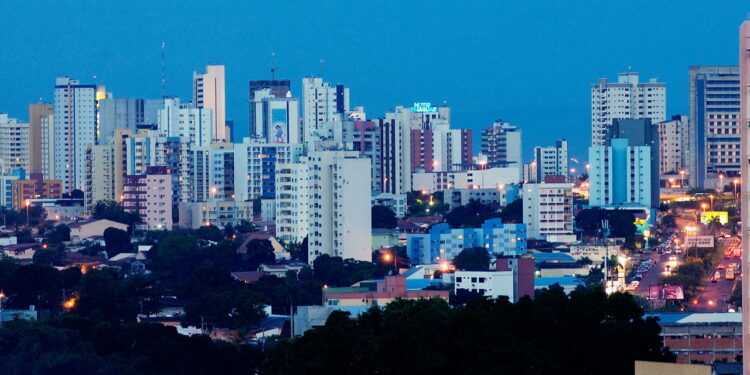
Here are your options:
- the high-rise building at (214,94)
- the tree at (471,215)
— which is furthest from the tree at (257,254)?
the high-rise building at (214,94)

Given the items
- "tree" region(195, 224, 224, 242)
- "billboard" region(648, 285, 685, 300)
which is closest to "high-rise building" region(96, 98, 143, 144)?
"tree" region(195, 224, 224, 242)

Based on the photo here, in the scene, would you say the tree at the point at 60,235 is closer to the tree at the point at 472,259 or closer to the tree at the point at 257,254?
the tree at the point at 257,254

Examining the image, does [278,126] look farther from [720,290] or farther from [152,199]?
[720,290]

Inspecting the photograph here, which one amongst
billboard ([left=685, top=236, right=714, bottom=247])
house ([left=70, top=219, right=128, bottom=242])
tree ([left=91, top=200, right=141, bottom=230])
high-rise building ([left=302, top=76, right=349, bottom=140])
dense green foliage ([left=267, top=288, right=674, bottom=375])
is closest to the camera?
dense green foliage ([left=267, top=288, right=674, bottom=375])

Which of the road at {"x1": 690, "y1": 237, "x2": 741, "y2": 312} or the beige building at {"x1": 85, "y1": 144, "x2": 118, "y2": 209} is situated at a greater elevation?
the beige building at {"x1": 85, "y1": 144, "x2": 118, "y2": 209}

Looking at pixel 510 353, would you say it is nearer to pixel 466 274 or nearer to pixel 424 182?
pixel 466 274

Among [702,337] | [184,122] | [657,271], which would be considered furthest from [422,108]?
[702,337]

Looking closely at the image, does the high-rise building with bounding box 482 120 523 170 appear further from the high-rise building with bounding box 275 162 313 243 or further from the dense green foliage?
the dense green foliage
